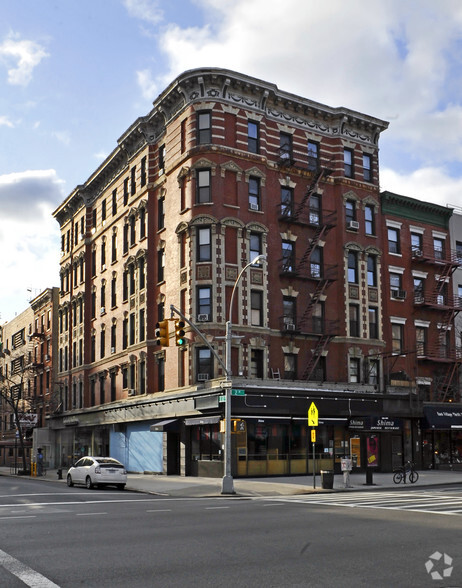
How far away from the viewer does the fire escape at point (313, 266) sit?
42969 millimetres

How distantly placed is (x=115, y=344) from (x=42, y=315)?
931 inches

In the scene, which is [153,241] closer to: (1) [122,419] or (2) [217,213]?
(2) [217,213]

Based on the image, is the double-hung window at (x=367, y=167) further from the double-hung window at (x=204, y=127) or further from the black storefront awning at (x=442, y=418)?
the black storefront awning at (x=442, y=418)

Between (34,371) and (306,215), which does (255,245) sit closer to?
(306,215)

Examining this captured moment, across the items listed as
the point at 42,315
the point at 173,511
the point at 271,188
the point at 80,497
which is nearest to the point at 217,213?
the point at 271,188

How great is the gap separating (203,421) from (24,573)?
91.1 ft

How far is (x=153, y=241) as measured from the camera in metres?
47.0

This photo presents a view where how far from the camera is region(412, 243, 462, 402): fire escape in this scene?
1916 inches

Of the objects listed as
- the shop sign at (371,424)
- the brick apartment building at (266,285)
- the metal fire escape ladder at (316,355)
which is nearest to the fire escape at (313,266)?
the metal fire escape ladder at (316,355)

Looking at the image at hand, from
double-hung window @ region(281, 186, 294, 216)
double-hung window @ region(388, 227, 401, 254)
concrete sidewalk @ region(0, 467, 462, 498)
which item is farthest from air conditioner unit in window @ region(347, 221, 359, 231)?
concrete sidewalk @ region(0, 467, 462, 498)

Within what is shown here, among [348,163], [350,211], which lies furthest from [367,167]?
[350,211]

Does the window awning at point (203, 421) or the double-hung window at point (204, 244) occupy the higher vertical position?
the double-hung window at point (204, 244)

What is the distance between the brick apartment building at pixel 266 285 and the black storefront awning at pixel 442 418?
22.6 inches

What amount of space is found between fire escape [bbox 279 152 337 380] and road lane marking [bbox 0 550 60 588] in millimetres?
31267
